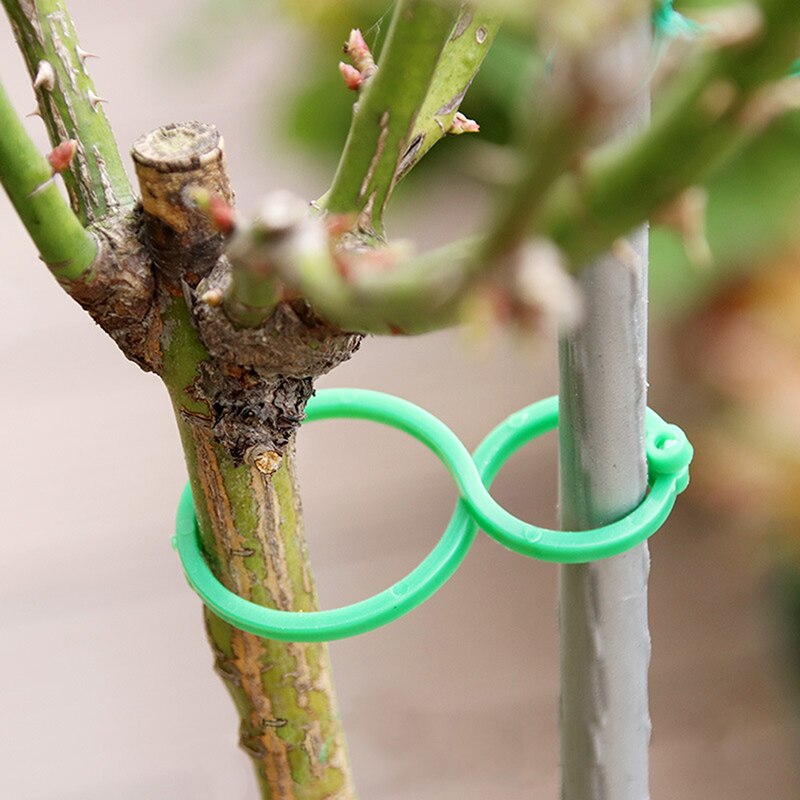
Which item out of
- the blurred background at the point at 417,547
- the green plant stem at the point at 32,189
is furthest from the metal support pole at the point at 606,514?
the blurred background at the point at 417,547

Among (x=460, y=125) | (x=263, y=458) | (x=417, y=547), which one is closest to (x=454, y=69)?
(x=460, y=125)

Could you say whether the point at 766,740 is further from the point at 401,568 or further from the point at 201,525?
the point at 201,525

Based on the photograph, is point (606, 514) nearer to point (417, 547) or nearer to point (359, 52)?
point (359, 52)

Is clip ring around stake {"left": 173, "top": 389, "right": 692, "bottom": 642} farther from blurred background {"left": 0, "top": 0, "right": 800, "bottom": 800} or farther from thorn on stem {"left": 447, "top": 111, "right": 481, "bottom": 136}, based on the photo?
blurred background {"left": 0, "top": 0, "right": 800, "bottom": 800}

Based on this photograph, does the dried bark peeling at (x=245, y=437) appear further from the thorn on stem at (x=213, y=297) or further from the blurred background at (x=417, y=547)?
the blurred background at (x=417, y=547)

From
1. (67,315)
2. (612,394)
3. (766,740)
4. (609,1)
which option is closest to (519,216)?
(609,1)

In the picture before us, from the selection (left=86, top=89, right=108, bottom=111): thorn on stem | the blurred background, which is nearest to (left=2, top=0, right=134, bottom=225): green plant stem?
(left=86, top=89, right=108, bottom=111): thorn on stem
